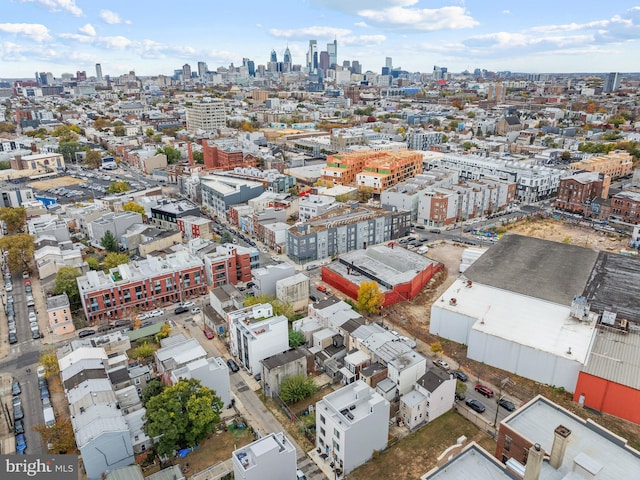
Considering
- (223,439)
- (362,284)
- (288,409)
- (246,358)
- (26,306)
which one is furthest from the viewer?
(26,306)

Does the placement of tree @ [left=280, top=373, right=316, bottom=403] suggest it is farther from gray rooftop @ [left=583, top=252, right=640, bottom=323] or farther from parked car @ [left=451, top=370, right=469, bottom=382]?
gray rooftop @ [left=583, top=252, right=640, bottom=323]

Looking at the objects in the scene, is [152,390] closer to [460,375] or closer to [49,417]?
[49,417]

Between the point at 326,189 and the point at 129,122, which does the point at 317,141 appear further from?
the point at 129,122

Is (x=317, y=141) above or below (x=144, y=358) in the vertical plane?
above

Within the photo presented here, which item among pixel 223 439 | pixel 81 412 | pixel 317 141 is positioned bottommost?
pixel 223 439

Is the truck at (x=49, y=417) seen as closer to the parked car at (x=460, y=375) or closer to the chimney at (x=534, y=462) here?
the chimney at (x=534, y=462)

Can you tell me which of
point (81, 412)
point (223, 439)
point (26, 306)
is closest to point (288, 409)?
point (223, 439)

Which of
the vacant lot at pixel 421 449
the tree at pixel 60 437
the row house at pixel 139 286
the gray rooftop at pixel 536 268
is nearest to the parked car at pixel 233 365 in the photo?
the tree at pixel 60 437
